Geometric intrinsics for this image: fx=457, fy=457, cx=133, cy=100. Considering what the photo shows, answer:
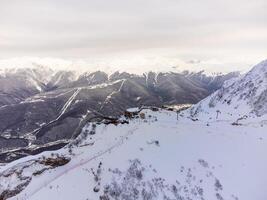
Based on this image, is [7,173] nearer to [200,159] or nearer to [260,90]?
[200,159]

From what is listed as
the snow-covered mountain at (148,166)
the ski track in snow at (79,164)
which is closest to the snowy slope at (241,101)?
the snow-covered mountain at (148,166)

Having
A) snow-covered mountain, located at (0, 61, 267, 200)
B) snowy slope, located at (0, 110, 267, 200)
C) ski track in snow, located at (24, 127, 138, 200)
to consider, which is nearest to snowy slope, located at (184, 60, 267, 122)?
snow-covered mountain, located at (0, 61, 267, 200)

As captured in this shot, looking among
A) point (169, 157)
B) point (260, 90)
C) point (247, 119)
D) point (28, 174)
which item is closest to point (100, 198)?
point (28, 174)

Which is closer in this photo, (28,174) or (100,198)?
(100,198)

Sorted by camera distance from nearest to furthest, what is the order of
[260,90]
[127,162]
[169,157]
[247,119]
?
[127,162] → [169,157] → [247,119] → [260,90]

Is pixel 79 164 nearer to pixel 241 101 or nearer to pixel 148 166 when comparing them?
pixel 148 166

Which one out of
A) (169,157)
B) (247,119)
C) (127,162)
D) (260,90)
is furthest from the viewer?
(260,90)

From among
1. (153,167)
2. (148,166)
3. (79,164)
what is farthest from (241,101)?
(79,164)
